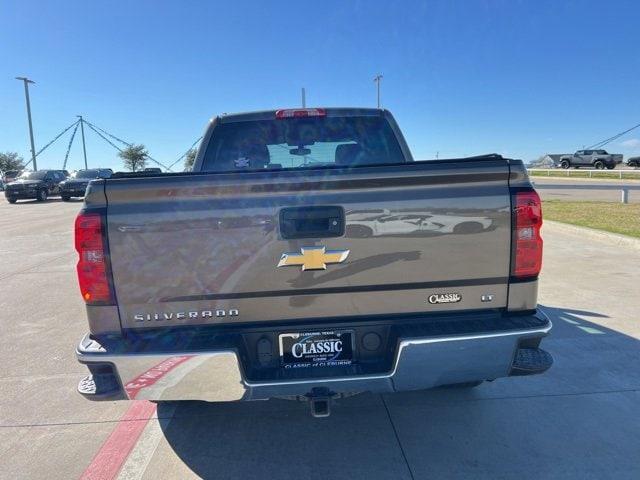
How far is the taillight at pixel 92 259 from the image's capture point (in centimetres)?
226

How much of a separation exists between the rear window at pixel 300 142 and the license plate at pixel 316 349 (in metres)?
1.88

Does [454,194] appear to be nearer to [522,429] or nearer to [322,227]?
[322,227]

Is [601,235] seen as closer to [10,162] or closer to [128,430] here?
[128,430]

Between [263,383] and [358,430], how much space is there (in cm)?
103

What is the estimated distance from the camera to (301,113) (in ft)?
12.6

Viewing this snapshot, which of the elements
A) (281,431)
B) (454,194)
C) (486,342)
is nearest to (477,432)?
(486,342)

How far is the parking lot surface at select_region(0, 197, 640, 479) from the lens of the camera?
8.71ft

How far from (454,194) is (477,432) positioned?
5.35ft

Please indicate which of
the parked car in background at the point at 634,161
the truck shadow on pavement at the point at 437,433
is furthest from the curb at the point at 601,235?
the parked car in background at the point at 634,161

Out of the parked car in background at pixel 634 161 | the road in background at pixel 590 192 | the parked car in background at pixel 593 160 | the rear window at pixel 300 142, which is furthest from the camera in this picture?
the parked car in background at pixel 634 161

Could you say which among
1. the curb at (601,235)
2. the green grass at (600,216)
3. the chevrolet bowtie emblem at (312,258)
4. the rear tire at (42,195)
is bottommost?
the curb at (601,235)

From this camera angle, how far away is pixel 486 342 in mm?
2332

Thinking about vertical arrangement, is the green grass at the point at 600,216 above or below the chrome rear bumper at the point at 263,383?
below

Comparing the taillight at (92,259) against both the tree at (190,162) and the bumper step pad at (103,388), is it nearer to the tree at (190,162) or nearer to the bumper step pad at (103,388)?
the bumper step pad at (103,388)
